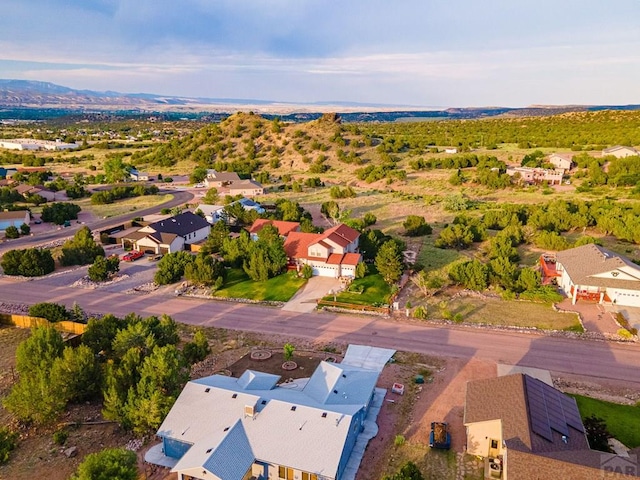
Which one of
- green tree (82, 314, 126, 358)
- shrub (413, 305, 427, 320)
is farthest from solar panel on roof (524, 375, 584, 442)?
green tree (82, 314, 126, 358)

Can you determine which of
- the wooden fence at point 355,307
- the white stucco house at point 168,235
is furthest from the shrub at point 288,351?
the white stucco house at point 168,235

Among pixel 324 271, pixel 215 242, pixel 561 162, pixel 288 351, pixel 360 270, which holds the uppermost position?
Answer: pixel 561 162

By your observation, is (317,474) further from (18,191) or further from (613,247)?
(18,191)

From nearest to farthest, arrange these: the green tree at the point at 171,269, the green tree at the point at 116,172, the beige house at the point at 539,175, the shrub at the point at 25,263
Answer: the green tree at the point at 171,269 → the shrub at the point at 25,263 → the beige house at the point at 539,175 → the green tree at the point at 116,172

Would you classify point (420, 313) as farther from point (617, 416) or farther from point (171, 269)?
point (171, 269)

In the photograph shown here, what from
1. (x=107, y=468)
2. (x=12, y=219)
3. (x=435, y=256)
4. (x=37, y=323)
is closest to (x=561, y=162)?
(x=435, y=256)

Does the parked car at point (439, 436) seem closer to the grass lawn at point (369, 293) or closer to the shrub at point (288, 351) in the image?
the shrub at point (288, 351)

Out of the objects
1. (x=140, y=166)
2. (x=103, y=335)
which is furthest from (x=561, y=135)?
(x=103, y=335)
